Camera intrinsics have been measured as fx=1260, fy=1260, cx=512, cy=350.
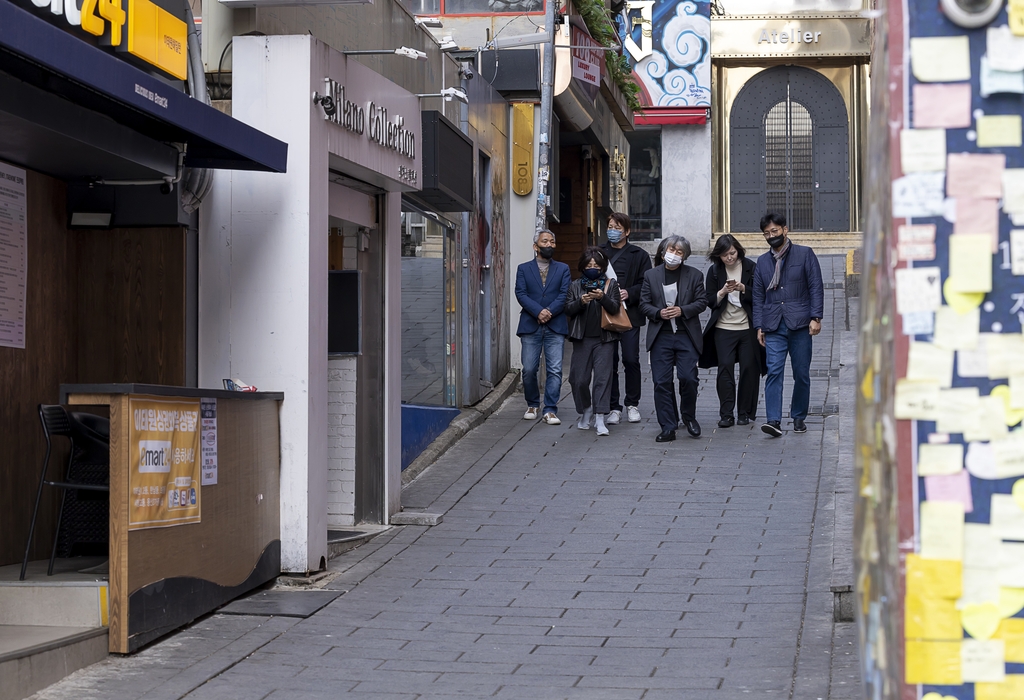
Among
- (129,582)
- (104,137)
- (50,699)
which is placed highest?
(104,137)

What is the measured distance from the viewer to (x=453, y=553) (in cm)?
823

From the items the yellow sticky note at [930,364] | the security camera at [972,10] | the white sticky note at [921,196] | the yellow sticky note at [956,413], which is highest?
the security camera at [972,10]

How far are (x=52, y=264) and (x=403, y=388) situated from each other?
4.41 m

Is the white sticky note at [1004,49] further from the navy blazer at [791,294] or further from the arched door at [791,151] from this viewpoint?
the arched door at [791,151]

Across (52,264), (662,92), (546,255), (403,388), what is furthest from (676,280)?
(662,92)

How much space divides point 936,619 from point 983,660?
5.4 inches

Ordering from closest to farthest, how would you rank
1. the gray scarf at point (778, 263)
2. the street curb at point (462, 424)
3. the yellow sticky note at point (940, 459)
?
the yellow sticky note at point (940, 459)
the street curb at point (462, 424)
the gray scarf at point (778, 263)

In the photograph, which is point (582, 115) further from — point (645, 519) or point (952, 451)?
point (952, 451)

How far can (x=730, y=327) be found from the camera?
38.8 feet

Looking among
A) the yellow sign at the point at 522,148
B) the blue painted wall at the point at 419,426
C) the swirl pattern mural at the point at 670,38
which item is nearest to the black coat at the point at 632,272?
the blue painted wall at the point at 419,426

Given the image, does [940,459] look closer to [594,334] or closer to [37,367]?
[37,367]

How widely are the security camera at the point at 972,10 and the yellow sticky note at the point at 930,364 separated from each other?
69 centimetres

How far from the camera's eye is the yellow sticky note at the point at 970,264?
263 cm

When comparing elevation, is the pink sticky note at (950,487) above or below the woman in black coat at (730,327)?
below
